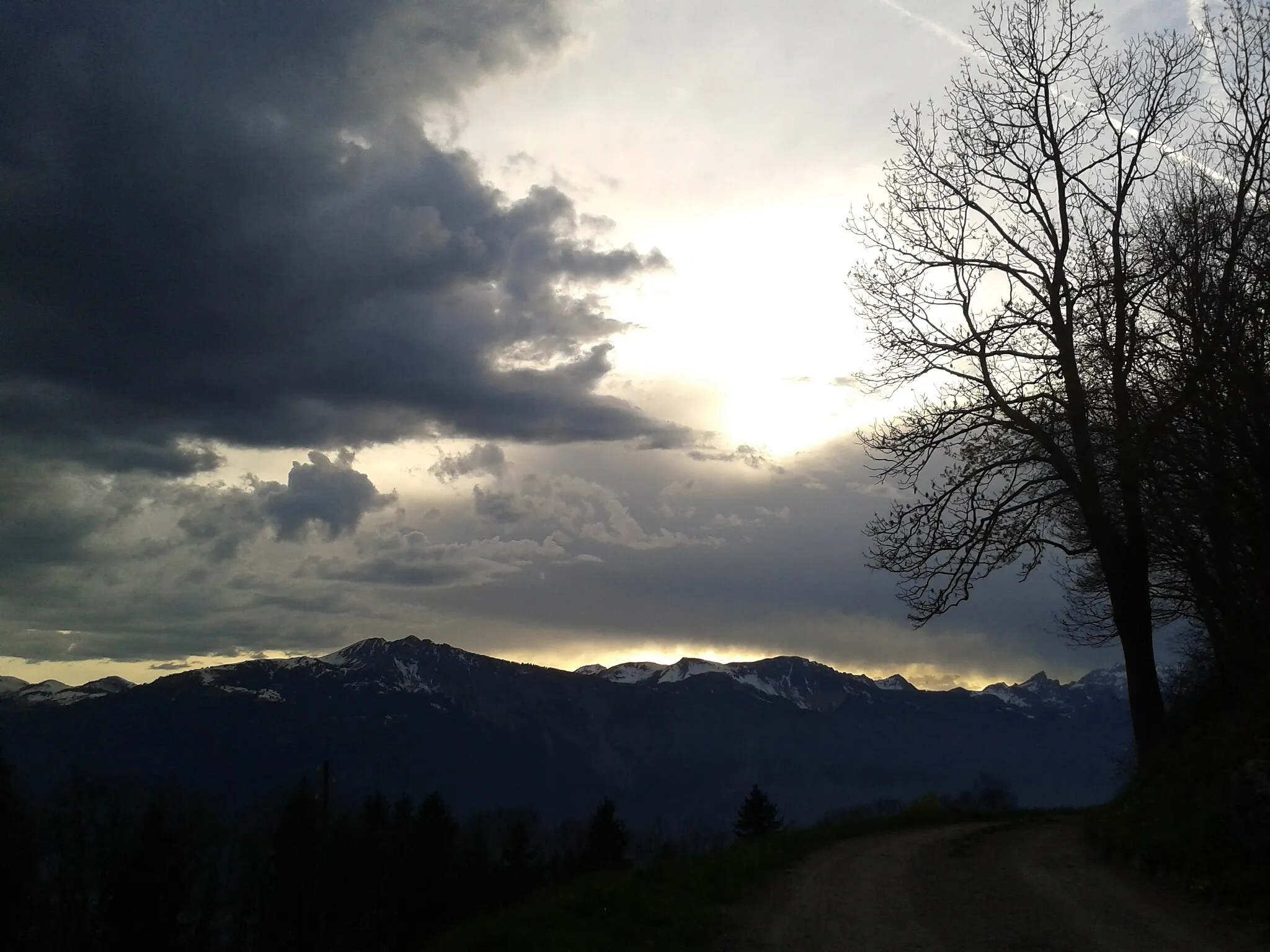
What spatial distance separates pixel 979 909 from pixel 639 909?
4.90m

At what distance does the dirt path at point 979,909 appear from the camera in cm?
1127

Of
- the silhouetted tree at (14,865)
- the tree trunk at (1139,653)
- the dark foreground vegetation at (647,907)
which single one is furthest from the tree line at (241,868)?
the dark foreground vegetation at (647,907)

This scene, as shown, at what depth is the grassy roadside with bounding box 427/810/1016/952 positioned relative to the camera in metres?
12.7

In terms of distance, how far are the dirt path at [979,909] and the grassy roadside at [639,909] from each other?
2.04 feet

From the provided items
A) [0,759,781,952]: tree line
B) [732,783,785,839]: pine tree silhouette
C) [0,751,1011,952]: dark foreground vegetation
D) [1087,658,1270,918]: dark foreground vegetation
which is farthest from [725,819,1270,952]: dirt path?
[732,783,785,839]: pine tree silhouette

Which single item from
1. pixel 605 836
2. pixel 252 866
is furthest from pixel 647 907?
pixel 252 866

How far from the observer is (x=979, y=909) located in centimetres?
1301

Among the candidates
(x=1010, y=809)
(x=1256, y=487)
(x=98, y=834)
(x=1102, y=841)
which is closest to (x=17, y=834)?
(x=98, y=834)

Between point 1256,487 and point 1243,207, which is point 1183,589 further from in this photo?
point 1243,207

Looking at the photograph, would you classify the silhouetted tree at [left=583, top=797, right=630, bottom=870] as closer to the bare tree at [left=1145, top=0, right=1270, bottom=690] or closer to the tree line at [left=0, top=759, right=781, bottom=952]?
the tree line at [left=0, top=759, right=781, bottom=952]

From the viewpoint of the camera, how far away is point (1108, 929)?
11.5 meters

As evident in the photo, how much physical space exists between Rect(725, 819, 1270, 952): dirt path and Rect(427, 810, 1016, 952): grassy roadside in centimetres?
62

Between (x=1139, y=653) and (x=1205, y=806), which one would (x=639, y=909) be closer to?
(x=1205, y=806)

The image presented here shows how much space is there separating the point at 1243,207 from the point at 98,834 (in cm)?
7415
